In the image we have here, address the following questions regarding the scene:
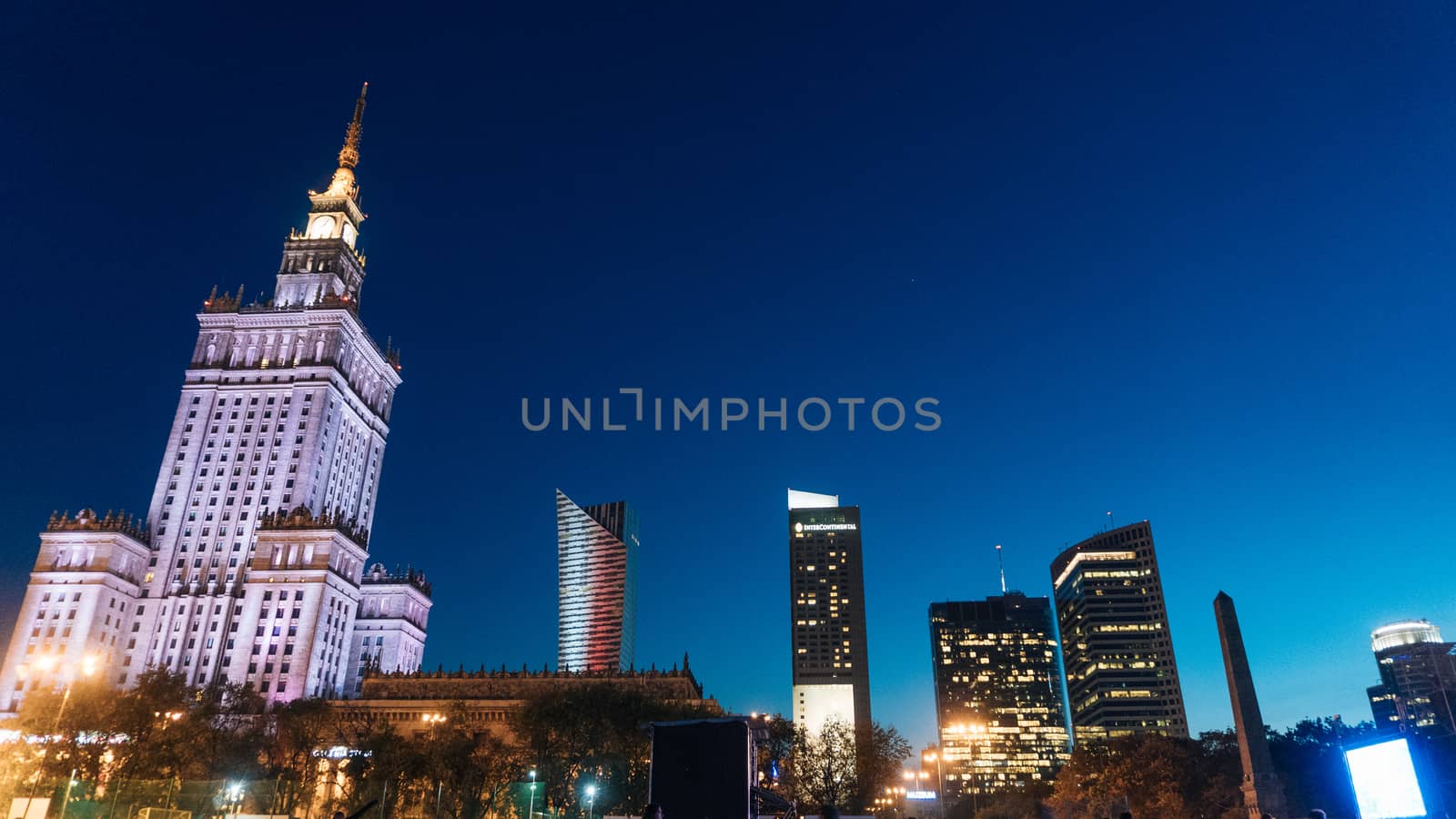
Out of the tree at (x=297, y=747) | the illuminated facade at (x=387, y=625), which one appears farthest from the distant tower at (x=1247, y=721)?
the illuminated facade at (x=387, y=625)

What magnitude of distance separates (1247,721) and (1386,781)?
1502 inches

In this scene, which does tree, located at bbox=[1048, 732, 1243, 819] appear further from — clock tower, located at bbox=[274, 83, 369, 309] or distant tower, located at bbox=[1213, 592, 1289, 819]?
clock tower, located at bbox=[274, 83, 369, 309]

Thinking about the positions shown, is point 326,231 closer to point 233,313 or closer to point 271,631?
point 233,313

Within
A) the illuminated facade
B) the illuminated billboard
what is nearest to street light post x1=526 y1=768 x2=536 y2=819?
the illuminated billboard

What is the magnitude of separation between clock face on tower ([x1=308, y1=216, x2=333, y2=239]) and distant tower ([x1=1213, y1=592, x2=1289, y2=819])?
13299cm

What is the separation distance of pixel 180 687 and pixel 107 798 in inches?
1754

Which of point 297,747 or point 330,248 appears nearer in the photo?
point 297,747

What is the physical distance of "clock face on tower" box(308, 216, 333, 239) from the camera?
143250 mm

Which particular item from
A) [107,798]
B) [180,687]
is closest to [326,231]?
[180,687]

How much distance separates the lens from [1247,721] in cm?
6166

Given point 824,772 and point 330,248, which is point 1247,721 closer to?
point 824,772

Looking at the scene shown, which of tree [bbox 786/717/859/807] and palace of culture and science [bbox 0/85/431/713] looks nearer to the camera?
tree [bbox 786/717/859/807]

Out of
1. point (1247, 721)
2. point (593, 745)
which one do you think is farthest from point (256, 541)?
point (1247, 721)

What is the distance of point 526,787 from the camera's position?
201 ft
